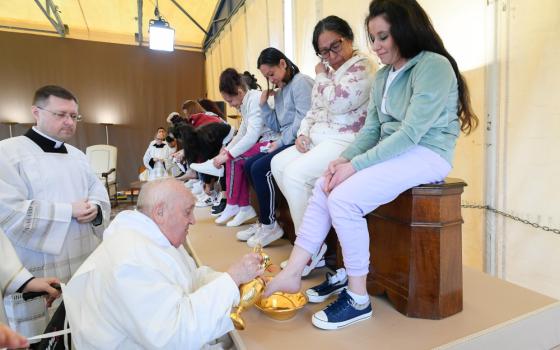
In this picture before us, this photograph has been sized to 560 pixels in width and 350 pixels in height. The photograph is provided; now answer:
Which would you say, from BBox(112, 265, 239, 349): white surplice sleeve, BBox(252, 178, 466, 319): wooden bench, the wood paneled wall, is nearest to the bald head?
BBox(112, 265, 239, 349): white surplice sleeve

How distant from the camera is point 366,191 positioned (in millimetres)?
1073

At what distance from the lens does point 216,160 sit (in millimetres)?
2307

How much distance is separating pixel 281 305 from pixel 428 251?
51cm

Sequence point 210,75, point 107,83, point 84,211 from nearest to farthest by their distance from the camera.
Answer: point 84,211
point 107,83
point 210,75

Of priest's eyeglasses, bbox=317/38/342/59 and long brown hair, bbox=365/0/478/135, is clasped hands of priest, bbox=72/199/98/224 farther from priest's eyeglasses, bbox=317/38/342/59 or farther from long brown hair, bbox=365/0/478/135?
long brown hair, bbox=365/0/478/135

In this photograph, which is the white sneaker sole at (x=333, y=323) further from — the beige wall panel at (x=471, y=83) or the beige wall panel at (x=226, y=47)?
the beige wall panel at (x=226, y=47)

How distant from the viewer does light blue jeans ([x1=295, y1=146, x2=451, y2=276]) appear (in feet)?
3.52

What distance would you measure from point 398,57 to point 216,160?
1.43 metres

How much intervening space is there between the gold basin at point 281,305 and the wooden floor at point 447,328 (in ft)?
0.10

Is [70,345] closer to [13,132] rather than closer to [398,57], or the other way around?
[398,57]

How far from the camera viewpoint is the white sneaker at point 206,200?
3250 mm

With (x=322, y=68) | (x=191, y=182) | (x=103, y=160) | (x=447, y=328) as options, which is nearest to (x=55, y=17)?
(x=103, y=160)

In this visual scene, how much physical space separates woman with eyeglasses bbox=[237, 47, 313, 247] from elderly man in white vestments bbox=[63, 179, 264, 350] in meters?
0.95

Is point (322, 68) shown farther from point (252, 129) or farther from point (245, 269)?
point (245, 269)
